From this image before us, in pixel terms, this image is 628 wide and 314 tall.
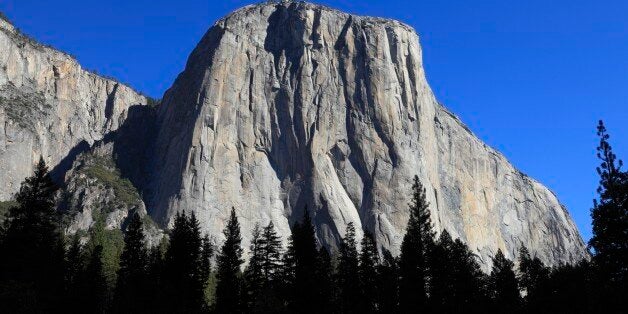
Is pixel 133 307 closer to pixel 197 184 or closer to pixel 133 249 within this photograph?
pixel 133 249

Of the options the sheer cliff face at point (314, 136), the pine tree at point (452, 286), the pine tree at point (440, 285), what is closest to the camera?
the pine tree at point (440, 285)

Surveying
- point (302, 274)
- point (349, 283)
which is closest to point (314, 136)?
point (349, 283)

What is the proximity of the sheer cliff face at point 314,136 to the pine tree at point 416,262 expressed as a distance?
284 ft

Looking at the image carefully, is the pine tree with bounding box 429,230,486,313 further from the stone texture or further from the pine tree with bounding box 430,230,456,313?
the stone texture

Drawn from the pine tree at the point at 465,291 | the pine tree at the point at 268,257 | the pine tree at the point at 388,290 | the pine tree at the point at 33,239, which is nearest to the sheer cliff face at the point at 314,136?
the pine tree at the point at 465,291

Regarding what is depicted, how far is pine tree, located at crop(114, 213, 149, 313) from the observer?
4922 cm

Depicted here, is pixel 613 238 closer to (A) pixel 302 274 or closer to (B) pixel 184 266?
(A) pixel 302 274

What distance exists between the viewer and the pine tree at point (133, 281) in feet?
161

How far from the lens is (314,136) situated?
163m

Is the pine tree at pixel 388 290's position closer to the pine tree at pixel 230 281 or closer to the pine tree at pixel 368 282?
the pine tree at pixel 368 282

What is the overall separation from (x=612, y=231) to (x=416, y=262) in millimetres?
21539

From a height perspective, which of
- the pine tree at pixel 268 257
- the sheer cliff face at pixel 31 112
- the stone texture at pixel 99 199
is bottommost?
the pine tree at pixel 268 257

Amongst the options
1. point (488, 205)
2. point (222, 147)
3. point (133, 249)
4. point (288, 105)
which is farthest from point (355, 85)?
point (133, 249)

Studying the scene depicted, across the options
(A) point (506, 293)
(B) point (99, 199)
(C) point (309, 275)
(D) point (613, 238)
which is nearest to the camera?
(D) point (613, 238)
